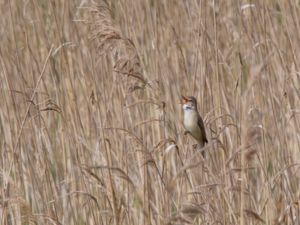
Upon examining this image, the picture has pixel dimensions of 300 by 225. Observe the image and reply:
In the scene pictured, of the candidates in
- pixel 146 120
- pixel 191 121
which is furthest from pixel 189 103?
pixel 146 120

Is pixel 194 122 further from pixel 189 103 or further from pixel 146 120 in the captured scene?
pixel 146 120

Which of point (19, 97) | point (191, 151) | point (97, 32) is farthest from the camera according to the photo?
point (19, 97)

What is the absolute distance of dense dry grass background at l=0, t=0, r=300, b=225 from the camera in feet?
8.34

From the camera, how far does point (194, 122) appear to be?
2.89m

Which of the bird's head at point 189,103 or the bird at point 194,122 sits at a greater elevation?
the bird's head at point 189,103

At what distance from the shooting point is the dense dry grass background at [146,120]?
2543mm

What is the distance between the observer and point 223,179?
249cm

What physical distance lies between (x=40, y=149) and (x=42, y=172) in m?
0.09

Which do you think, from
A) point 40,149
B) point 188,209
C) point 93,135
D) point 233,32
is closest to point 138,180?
point 93,135

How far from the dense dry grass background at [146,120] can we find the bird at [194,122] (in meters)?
0.03

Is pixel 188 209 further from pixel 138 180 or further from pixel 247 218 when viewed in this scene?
pixel 138 180

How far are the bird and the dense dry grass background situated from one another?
3 cm

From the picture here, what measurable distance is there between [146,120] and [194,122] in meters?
0.47

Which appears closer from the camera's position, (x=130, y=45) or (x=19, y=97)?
(x=130, y=45)
